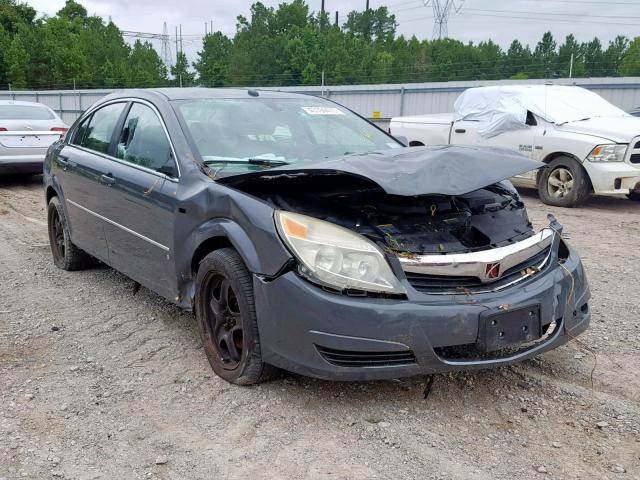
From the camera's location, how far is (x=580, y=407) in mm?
3162

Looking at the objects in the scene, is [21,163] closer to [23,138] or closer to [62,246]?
[23,138]

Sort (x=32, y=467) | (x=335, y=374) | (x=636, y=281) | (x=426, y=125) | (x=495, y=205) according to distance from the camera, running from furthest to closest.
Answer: (x=426, y=125) → (x=636, y=281) → (x=495, y=205) → (x=335, y=374) → (x=32, y=467)

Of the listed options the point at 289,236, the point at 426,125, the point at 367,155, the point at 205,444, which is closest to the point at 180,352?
the point at 205,444

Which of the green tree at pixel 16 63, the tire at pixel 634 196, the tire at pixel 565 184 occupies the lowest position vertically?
the tire at pixel 634 196

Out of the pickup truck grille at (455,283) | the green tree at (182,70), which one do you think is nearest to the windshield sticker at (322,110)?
the pickup truck grille at (455,283)

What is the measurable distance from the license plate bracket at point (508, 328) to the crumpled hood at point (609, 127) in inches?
258

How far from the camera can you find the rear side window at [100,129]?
4.82m

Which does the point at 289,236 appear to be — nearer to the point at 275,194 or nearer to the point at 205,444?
the point at 275,194

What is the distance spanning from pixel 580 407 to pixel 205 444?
6.01 ft

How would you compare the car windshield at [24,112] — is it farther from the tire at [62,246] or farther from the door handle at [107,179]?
the door handle at [107,179]

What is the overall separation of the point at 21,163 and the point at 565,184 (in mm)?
8558

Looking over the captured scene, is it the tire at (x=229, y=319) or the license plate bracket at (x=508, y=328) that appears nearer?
the license plate bracket at (x=508, y=328)

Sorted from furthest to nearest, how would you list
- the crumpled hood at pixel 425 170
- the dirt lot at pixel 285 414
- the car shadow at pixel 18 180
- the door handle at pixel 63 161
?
the car shadow at pixel 18 180, the door handle at pixel 63 161, the crumpled hood at pixel 425 170, the dirt lot at pixel 285 414

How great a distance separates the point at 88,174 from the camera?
4.83 metres
